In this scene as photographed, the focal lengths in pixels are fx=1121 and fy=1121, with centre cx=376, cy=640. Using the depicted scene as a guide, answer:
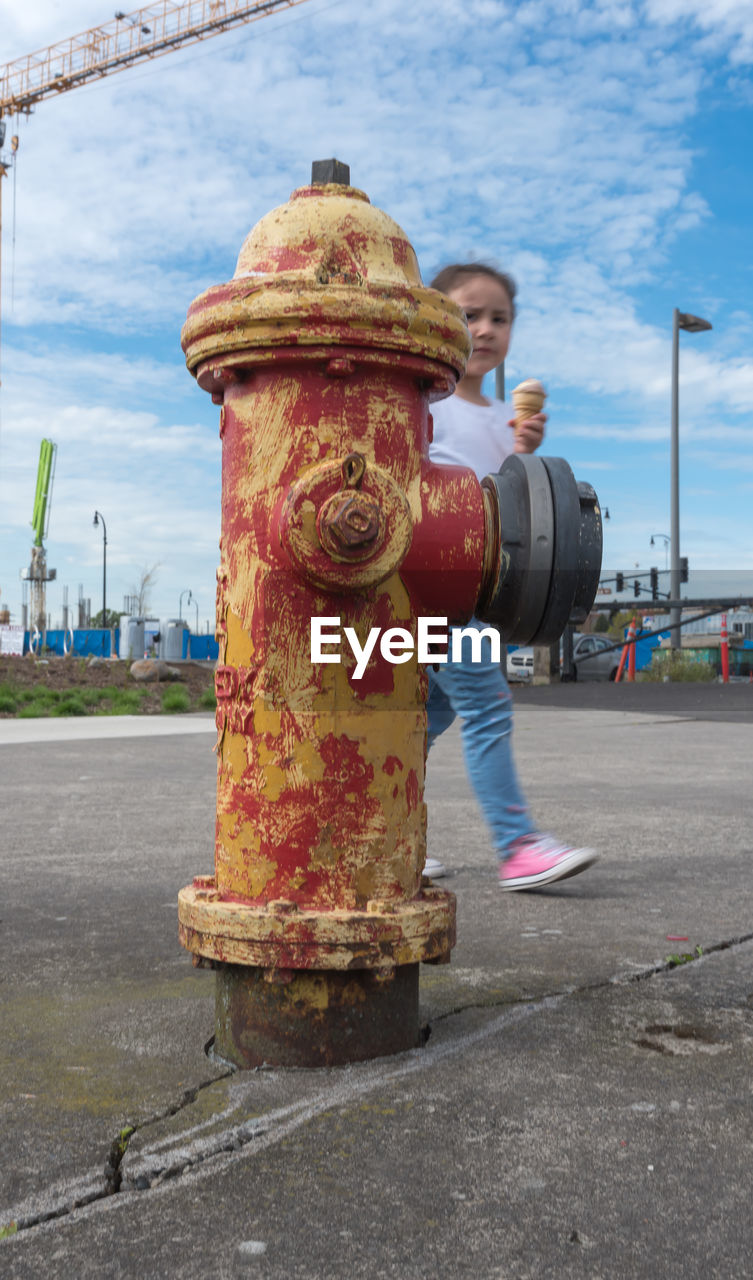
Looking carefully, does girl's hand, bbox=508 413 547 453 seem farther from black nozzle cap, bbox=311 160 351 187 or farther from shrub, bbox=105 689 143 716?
shrub, bbox=105 689 143 716

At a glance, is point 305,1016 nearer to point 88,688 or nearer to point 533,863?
point 533,863

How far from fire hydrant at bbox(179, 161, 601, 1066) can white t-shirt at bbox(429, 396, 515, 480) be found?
4.28 feet

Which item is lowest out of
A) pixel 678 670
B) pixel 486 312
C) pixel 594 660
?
pixel 678 670

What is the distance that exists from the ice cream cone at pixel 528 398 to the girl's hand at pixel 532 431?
11mm

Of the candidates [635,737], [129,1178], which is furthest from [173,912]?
[635,737]

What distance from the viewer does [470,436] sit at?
3152 millimetres

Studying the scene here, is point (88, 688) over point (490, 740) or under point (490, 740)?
under

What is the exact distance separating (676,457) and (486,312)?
60.5 feet

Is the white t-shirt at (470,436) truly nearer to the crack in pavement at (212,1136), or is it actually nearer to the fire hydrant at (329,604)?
the fire hydrant at (329,604)

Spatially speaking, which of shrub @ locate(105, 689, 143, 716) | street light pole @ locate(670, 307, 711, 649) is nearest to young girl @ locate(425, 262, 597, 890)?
shrub @ locate(105, 689, 143, 716)

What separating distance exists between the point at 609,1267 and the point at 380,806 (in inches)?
28.4

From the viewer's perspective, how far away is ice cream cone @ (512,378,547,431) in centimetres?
294

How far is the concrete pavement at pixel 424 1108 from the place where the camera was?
1240mm

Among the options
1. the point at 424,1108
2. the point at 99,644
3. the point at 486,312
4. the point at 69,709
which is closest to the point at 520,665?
the point at 69,709
